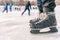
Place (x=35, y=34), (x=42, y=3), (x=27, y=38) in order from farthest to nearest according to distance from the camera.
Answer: (x=42, y=3), (x=35, y=34), (x=27, y=38)

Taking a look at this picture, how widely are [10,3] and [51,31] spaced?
17931mm

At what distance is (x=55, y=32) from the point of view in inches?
221

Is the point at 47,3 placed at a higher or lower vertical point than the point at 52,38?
higher

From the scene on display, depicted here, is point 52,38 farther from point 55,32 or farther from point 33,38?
point 55,32

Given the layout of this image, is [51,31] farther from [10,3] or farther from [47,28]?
[10,3]

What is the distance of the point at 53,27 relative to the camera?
223 inches

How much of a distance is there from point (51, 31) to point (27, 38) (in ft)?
3.79

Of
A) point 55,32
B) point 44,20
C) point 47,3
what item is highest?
point 47,3

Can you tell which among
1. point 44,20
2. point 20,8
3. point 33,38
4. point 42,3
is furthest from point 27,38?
point 20,8

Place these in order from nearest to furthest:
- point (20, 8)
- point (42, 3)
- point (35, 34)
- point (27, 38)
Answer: point (27, 38) < point (35, 34) < point (42, 3) < point (20, 8)

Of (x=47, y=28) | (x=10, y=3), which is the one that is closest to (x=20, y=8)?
(x=10, y=3)

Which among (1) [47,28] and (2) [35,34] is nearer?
(2) [35,34]

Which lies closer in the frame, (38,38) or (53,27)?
(38,38)

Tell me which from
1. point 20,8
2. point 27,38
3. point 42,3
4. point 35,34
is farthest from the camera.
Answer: point 20,8
